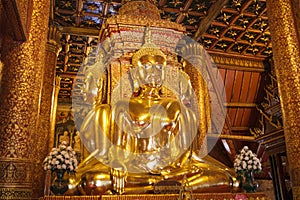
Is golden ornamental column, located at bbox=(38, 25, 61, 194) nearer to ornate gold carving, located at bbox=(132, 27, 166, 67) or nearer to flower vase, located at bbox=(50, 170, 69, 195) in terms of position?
ornate gold carving, located at bbox=(132, 27, 166, 67)

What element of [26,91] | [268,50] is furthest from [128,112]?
[268,50]

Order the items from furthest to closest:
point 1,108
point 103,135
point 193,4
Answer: point 193,4, point 103,135, point 1,108

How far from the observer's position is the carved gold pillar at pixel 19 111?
3135 millimetres

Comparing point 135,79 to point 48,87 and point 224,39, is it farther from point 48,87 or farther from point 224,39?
point 224,39

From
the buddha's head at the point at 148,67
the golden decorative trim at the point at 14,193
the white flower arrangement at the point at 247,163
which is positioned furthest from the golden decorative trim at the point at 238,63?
the golden decorative trim at the point at 14,193

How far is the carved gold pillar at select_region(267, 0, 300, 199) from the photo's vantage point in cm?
388

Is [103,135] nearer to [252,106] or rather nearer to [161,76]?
[161,76]

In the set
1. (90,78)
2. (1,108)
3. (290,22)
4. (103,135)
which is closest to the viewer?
(1,108)

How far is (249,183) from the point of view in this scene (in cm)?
413

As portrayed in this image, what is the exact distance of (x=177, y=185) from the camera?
4.07 m

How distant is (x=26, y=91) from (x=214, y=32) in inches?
229

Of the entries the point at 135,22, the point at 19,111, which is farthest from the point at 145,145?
the point at 135,22

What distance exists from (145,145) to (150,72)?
1.42 metres

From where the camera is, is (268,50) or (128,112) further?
(268,50)
